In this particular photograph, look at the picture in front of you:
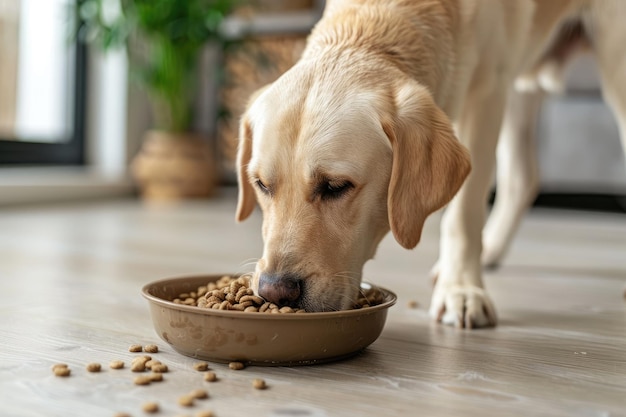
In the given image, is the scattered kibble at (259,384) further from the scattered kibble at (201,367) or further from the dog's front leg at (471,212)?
the dog's front leg at (471,212)

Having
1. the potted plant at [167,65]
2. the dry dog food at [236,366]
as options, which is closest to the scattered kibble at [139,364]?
the dry dog food at [236,366]

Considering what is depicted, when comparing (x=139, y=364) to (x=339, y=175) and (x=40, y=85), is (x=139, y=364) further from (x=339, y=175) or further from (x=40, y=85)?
(x=40, y=85)

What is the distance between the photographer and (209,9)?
5.31 meters

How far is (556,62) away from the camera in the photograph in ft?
9.03

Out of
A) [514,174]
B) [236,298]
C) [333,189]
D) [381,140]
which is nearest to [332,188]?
[333,189]

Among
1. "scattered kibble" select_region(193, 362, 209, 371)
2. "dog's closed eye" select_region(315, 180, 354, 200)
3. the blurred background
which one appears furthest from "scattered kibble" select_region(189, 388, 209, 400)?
the blurred background

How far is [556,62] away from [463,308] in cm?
125

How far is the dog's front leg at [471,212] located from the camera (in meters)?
1.96

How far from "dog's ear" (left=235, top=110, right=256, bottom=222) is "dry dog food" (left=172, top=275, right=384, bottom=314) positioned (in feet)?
1.03

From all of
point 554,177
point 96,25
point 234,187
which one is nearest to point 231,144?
point 234,187

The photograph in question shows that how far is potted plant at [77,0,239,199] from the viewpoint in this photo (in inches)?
205

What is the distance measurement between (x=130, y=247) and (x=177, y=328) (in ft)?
5.88

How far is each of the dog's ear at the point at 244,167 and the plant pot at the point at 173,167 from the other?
3.58 m

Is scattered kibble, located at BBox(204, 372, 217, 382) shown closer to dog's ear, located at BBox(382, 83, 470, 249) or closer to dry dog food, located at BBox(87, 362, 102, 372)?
dry dog food, located at BBox(87, 362, 102, 372)
